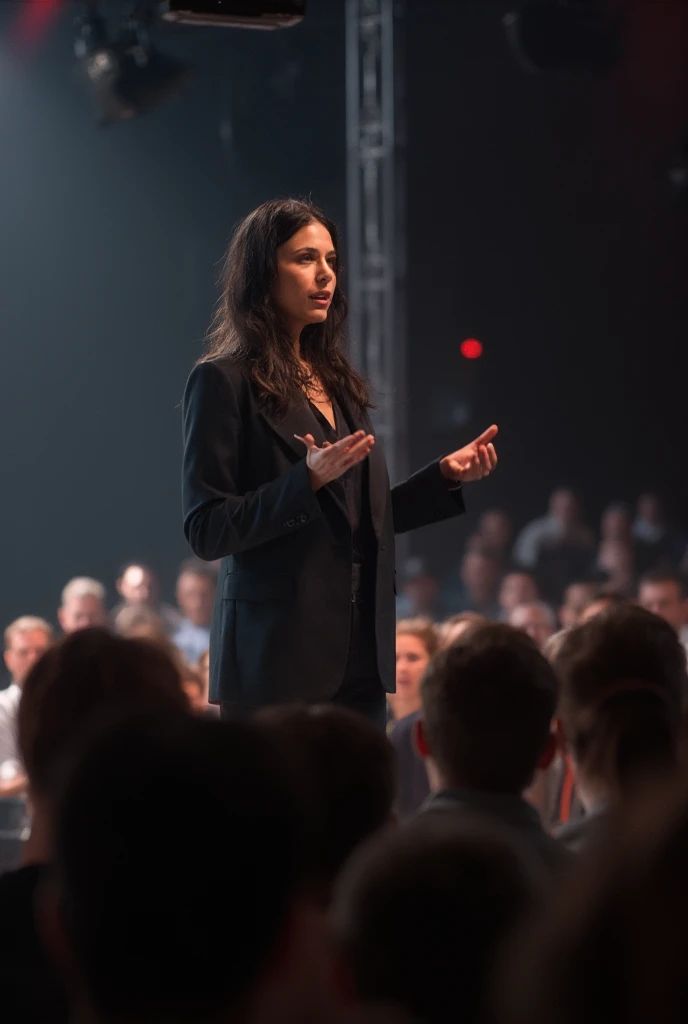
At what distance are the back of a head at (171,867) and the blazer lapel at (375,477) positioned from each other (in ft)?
4.78

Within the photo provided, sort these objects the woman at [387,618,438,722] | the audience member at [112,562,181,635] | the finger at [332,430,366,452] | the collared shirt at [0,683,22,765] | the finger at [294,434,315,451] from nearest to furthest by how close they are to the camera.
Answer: the finger at [332,430,366,452], the finger at [294,434,315,451], the woman at [387,618,438,722], the collared shirt at [0,683,22,765], the audience member at [112,562,181,635]

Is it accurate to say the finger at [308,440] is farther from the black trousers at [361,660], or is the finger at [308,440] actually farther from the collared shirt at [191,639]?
the collared shirt at [191,639]

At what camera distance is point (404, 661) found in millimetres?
4496

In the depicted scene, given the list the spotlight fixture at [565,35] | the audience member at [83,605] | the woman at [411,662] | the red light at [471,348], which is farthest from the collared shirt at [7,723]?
the spotlight fixture at [565,35]

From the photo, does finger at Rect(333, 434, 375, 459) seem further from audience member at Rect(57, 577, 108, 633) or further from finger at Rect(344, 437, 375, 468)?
audience member at Rect(57, 577, 108, 633)

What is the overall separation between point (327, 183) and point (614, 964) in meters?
7.84

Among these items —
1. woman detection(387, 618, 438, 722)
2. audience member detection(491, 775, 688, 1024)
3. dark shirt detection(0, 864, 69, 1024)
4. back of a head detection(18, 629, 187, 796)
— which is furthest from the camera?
woman detection(387, 618, 438, 722)

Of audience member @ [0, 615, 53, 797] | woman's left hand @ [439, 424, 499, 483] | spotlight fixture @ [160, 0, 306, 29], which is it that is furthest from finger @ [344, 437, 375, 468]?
audience member @ [0, 615, 53, 797]

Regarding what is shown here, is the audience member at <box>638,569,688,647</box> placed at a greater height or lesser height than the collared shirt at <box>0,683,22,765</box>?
greater

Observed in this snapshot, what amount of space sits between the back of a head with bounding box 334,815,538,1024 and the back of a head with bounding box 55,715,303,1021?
0.07 meters

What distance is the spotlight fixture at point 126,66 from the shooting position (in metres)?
6.78

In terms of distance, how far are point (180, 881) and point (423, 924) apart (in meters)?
0.17

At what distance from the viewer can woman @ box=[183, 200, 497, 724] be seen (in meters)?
2.14

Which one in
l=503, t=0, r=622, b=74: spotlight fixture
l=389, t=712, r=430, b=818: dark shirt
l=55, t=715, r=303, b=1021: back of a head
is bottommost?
l=389, t=712, r=430, b=818: dark shirt
